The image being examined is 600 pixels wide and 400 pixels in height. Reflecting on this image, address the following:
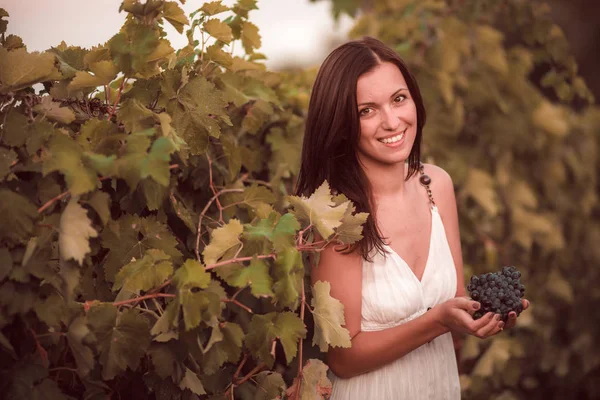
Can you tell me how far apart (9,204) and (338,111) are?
1.06 meters

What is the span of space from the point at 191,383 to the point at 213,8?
1.02 metres

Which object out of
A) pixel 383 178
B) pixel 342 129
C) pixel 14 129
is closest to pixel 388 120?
pixel 342 129

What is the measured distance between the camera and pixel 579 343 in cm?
488

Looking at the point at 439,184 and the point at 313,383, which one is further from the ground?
the point at 439,184

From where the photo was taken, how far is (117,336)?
5.36 feet

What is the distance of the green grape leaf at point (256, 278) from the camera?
65.7 inches


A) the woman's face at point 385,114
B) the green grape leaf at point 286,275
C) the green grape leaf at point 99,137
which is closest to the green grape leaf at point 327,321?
the green grape leaf at point 286,275

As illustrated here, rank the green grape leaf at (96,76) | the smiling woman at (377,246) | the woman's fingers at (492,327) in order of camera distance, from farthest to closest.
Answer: the smiling woman at (377,246) < the woman's fingers at (492,327) < the green grape leaf at (96,76)

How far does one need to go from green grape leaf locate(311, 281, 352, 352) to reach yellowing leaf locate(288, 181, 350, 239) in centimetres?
20

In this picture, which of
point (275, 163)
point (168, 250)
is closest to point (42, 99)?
point (168, 250)

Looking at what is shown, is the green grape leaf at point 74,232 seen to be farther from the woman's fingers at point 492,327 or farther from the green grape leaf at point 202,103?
the woman's fingers at point 492,327

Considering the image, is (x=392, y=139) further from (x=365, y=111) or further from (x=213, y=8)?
(x=213, y=8)

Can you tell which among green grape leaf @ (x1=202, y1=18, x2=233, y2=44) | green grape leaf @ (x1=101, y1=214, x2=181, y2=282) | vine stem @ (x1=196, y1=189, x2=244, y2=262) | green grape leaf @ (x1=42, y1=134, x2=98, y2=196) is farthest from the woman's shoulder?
green grape leaf @ (x1=42, y1=134, x2=98, y2=196)

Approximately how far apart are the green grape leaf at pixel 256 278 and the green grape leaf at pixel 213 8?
77 cm
